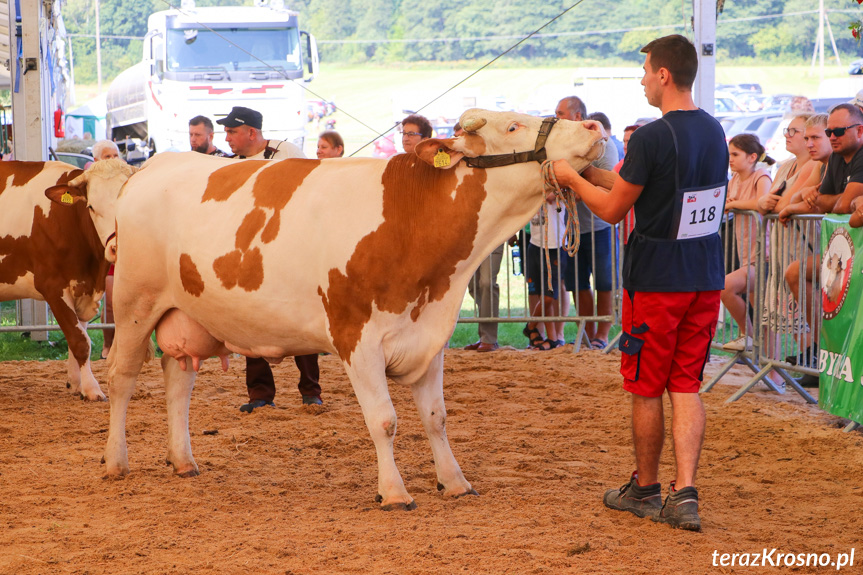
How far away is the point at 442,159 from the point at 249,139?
296 cm

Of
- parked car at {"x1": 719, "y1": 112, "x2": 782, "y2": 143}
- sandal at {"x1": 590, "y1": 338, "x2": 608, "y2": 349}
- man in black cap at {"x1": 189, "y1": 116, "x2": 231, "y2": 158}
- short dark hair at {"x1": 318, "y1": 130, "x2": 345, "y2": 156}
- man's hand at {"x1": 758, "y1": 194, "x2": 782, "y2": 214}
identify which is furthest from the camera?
parked car at {"x1": 719, "y1": 112, "x2": 782, "y2": 143}

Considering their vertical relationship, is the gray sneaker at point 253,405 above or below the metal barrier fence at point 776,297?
below

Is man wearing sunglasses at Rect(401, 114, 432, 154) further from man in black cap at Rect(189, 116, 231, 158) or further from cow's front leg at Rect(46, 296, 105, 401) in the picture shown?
cow's front leg at Rect(46, 296, 105, 401)

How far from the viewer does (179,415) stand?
524 cm

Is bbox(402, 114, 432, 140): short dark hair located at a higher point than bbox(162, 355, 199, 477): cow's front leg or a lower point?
higher

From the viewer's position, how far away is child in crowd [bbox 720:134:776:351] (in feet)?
24.6

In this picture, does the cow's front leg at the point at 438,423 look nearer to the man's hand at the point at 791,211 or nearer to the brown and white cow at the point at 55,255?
the man's hand at the point at 791,211

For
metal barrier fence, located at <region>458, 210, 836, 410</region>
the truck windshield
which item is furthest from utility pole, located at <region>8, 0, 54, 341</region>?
the truck windshield

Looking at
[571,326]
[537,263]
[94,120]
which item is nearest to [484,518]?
[537,263]

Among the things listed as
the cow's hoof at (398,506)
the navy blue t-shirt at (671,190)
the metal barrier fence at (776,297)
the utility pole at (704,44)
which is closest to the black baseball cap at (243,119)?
the metal barrier fence at (776,297)

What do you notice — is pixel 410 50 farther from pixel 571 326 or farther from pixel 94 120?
pixel 571 326

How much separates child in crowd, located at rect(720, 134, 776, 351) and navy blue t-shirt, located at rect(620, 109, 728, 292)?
3.11m

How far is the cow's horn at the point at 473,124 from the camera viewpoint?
421cm

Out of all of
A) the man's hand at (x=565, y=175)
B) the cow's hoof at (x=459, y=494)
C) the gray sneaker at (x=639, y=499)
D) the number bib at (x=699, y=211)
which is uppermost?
the man's hand at (x=565, y=175)
